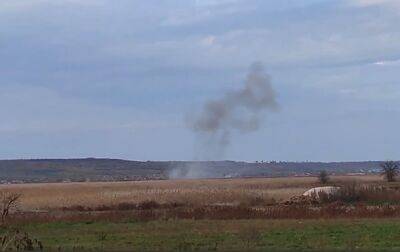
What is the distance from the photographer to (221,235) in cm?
2931

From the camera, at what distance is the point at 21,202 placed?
235 ft

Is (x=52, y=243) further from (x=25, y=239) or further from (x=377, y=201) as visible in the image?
(x=377, y=201)

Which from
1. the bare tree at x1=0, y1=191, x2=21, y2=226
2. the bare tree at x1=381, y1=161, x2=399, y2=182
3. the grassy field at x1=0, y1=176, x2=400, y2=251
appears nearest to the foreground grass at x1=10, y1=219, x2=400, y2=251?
the grassy field at x1=0, y1=176, x2=400, y2=251

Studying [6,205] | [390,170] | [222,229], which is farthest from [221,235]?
[390,170]

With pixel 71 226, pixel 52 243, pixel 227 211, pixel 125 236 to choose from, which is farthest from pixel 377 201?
pixel 52 243

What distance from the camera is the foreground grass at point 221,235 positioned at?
24.2 m

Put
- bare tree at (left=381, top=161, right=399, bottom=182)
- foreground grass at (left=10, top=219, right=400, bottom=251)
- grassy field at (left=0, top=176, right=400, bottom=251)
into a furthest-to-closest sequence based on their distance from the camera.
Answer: bare tree at (left=381, top=161, right=399, bottom=182)
grassy field at (left=0, top=176, right=400, bottom=251)
foreground grass at (left=10, top=219, right=400, bottom=251)

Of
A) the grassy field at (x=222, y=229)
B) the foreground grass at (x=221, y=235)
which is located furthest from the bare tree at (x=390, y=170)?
the foreground grass at (x=221, y=235)

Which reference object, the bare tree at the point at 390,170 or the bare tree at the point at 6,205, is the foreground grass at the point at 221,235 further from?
the bare tree at the point at 390,170

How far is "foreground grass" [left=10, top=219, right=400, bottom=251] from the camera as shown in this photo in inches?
951

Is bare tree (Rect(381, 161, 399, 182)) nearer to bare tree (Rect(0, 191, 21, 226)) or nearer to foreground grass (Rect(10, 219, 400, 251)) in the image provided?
bare tree (Rect(0, 191, 21, 226))

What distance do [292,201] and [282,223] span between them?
803 inches

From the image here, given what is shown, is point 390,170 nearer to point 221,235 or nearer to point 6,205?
point 6,205

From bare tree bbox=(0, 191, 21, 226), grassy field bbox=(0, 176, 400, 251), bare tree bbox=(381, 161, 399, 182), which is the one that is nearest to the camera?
grassy field bbox=(0, 176, 400, 251)
